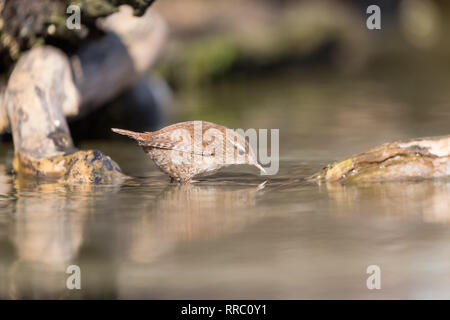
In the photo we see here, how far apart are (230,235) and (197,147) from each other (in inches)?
46.1

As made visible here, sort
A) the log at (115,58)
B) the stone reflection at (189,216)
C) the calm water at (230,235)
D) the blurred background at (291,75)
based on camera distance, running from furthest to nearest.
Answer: the blurred background at (291,75)
the log at (115,58)
the stone reflection at (189,216)
the calm water at (230,235)

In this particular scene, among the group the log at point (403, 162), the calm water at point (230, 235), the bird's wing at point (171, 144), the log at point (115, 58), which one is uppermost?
the log at point (115, 58)

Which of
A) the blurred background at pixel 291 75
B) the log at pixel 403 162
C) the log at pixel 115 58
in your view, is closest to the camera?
the log at pixel 403 162

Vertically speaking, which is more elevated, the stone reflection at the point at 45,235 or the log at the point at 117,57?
the log at the point at 117,57

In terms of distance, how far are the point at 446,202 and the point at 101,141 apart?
392 cm

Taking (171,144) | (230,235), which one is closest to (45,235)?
(230,235)

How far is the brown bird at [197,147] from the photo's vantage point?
5371mm

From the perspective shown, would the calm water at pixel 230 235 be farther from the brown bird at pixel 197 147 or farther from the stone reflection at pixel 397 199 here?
the brown bird at pixel 197 147

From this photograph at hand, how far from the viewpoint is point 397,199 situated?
4.90 meters

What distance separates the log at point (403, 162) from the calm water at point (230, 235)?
0.12 m

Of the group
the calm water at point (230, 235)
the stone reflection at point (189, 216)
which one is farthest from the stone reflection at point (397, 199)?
the stone reflection at point (189, 216)

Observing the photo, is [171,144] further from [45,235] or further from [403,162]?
[403,162]
